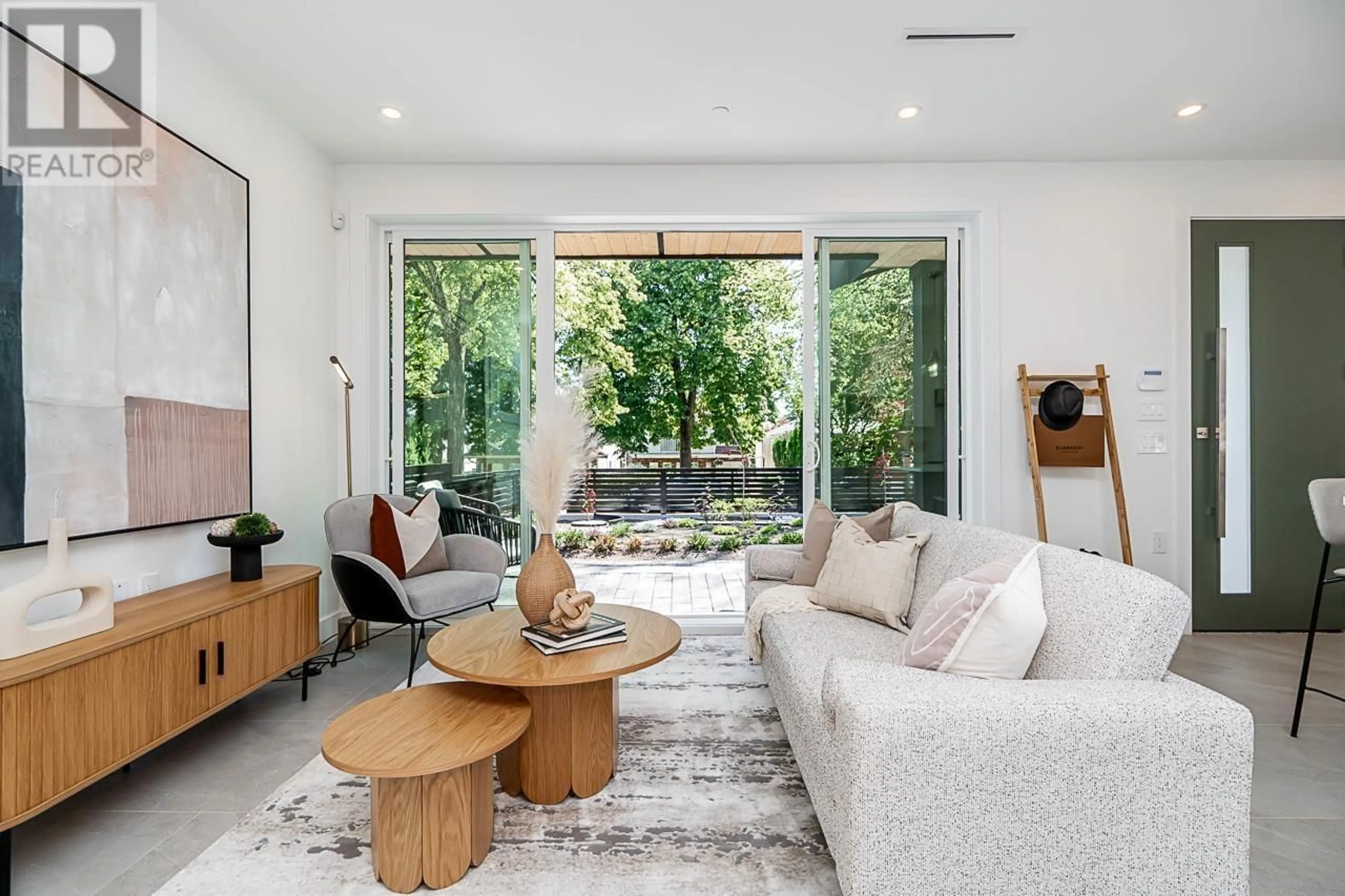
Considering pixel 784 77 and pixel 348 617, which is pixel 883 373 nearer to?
pixel 784 77

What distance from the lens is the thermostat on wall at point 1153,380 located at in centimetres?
362

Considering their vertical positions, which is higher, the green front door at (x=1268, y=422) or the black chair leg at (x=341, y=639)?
the green front door at (x=1268, y=422)

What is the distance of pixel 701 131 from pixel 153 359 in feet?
8.53

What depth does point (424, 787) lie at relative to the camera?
1.48 meters

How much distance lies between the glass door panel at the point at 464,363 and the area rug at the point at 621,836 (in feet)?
6.23

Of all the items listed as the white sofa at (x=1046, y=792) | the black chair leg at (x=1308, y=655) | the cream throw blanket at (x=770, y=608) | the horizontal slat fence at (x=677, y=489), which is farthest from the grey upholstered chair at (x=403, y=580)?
the horizontal slat fence at (x=677, y=489)

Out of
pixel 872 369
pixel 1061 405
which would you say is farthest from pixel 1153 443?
pixel 872 369

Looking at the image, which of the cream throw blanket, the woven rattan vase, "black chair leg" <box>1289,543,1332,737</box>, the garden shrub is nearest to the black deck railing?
the garden shrub

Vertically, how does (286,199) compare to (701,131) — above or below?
below

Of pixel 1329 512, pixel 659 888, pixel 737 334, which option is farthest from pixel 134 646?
pixel 737 334

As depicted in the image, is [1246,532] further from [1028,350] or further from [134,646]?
[134,646]

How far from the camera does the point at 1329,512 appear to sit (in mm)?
2217

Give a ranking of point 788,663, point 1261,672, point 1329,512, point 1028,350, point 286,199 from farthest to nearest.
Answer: point 1028,350 < point 286,199 < point 1261,672 < point 1329,512 < point 788,663

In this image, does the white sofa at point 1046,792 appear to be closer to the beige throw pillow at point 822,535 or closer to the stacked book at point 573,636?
the stacked book at point 573,636
